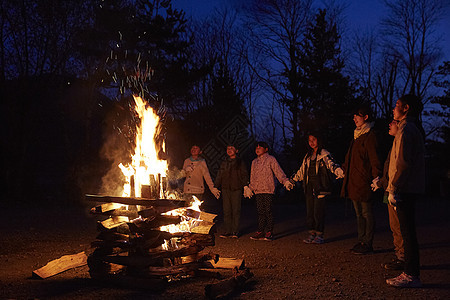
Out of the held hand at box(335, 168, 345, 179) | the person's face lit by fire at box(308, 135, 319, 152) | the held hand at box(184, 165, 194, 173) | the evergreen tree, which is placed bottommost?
the held hand at box(335, 168, 345, 179)

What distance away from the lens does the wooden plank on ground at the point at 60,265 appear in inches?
223

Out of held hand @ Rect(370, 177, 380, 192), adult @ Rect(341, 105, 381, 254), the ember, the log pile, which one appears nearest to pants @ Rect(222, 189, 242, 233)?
adult @ Rect(341, 105, 381, 254)

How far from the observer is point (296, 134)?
24453 millimetres

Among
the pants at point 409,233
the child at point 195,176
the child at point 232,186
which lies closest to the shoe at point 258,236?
the child at point 232,186

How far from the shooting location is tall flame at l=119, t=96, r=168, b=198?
251 inches

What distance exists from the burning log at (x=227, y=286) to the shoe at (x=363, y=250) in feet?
8.18

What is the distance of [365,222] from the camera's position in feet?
23.6

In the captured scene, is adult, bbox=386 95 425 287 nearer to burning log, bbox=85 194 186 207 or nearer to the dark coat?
the dark coat

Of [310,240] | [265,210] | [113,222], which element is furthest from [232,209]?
[113,222]

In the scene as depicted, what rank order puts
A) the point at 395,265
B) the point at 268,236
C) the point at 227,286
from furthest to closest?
the point at 268,236
the point at 395,265
the point at 227,286

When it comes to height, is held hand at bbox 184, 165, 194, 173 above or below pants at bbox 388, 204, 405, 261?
above

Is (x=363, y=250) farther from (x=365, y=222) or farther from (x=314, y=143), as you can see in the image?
(x=314, y=143)

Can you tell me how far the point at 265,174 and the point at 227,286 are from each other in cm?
420

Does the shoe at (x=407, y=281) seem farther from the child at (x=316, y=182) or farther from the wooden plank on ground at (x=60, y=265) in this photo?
the wooden plank on ground at (x=60, y=265)
